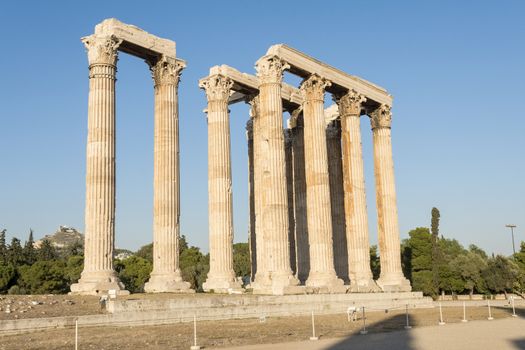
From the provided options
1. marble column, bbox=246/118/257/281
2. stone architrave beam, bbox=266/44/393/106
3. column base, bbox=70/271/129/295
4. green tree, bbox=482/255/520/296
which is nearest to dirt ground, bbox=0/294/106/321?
column base, bbox=70/271/129/295

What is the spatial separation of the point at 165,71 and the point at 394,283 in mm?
27845

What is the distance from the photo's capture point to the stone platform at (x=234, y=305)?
29.1 m

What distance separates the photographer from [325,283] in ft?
145

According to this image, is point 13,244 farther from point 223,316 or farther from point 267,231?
point 223,316

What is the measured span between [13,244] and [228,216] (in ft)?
247

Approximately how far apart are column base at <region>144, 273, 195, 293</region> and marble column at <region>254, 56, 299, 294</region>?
21.2 ft

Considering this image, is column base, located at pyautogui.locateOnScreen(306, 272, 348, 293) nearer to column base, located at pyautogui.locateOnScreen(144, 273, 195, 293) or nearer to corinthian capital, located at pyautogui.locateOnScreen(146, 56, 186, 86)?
column base, located at pyautogui.locateOnScreen(144, 273, 195, 293)

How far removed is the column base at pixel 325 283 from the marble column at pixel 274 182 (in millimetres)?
3050

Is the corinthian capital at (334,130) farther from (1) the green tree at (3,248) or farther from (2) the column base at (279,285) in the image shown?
(1) the green tree at (3,248)

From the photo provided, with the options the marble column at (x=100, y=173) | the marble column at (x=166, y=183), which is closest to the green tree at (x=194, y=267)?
the marble column at (x=166, y=183)

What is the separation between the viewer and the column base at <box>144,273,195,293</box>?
38.4 meters

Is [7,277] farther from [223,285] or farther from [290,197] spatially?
[223,285]

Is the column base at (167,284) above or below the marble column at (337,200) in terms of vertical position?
below

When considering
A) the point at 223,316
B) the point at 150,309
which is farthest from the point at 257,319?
the point at 150,309
